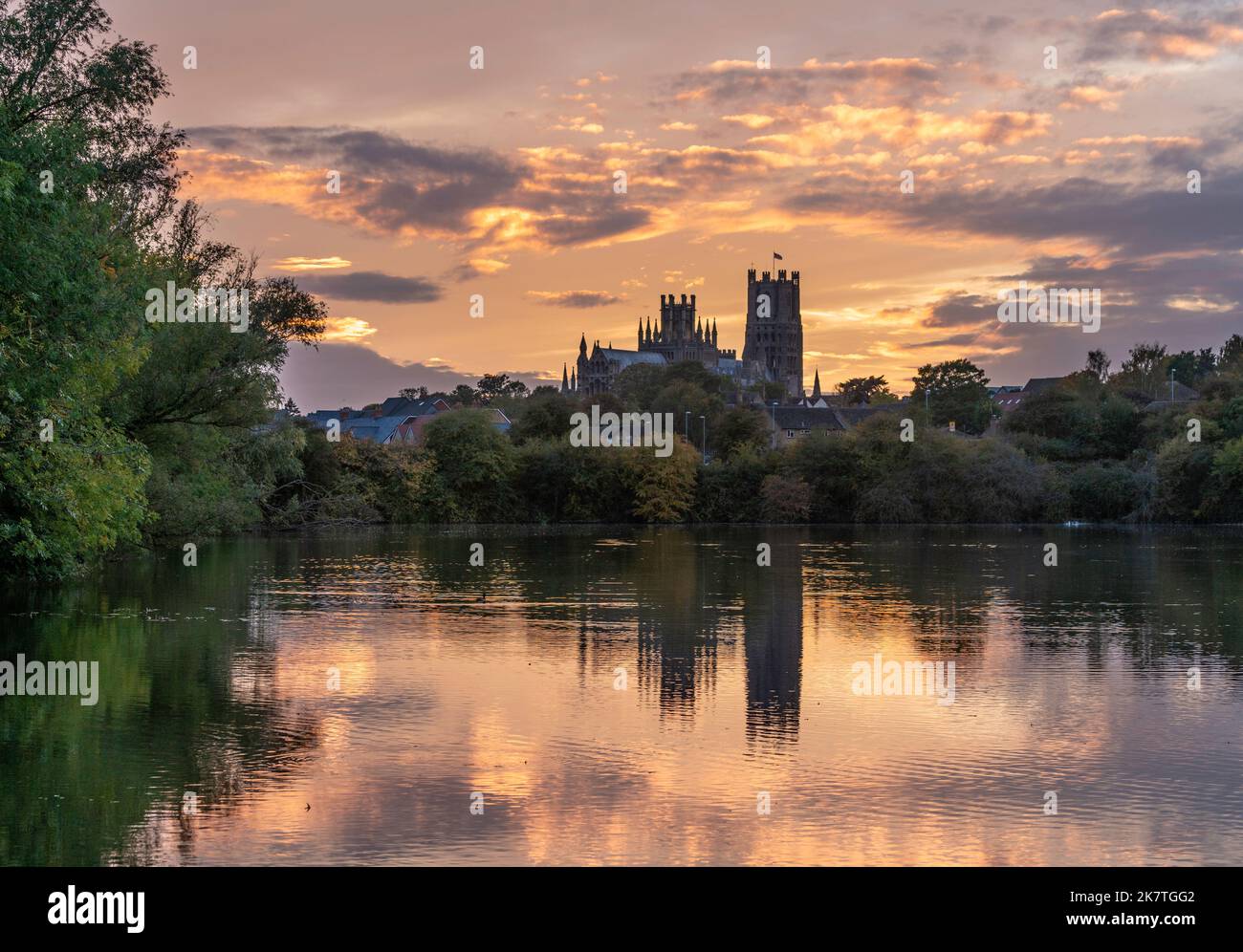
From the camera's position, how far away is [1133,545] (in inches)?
2431

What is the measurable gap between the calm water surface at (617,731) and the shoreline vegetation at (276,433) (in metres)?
3.73

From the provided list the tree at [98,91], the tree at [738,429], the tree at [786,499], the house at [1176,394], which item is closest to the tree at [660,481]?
the tree at [786,499]

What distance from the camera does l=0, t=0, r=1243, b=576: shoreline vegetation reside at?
22.6 meters

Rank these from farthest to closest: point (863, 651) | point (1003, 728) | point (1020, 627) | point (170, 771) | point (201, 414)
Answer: point (201, 414)
point (1020, 627)
point (863, 651)
point (1003, 728)
point (170, 771)

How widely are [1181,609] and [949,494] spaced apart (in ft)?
192

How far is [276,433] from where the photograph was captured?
196ft

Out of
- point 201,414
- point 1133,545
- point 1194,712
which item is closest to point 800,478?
point 1133,545

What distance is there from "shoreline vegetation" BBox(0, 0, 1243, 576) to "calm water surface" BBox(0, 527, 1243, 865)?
3.73 meters

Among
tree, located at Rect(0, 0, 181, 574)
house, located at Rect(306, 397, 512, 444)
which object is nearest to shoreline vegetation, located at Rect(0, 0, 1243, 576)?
tree, located at Rect(0, 0, 181, 574)

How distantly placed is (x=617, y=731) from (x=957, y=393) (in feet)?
382

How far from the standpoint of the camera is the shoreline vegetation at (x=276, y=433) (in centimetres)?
2264

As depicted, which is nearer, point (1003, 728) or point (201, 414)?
point (1003, 728)

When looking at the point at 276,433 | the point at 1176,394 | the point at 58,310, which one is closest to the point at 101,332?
the point at 58,310
